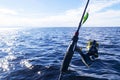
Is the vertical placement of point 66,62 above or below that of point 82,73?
above

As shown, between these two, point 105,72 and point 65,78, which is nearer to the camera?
point 65,78

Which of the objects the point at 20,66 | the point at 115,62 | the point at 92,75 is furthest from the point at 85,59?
the point at 115,62

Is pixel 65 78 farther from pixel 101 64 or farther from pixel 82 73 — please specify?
pixel 101 64

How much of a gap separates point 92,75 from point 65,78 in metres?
2.11

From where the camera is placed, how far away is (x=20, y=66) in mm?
15219

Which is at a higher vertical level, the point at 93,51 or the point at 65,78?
the point at 93,51

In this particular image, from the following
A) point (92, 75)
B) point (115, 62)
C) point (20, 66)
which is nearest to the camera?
point (92, 75)

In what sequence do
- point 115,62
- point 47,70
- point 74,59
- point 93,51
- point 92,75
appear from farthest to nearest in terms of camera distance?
point 74,59
point 115,62
point 47,70
point 92,75
point 93,51

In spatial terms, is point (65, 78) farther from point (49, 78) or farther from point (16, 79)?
point (16, 79)

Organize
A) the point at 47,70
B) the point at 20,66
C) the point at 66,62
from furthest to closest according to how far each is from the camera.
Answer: the point at 20,66 → the point at 47,70 → the point at 66,62

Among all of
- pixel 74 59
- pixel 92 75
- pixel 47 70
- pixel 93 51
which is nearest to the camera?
pixel 93 51

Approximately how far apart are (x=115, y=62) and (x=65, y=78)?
6.78 meters

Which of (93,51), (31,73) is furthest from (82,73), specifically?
(93,51)

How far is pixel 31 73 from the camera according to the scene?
1322 cm
